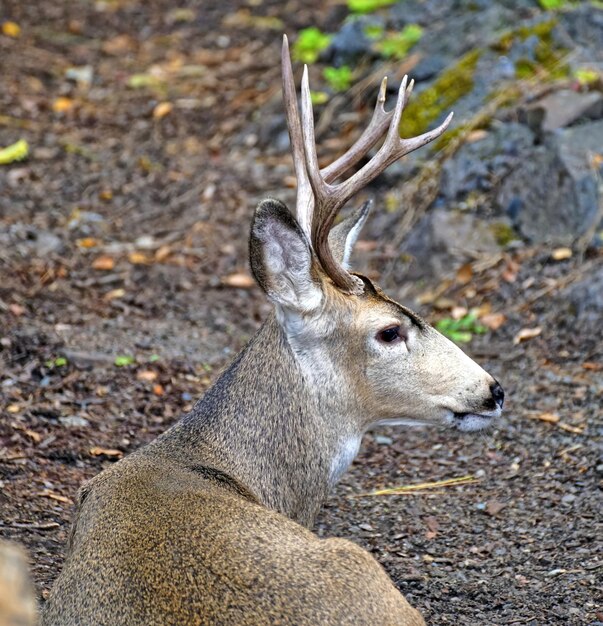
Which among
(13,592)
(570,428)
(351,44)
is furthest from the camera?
(351,44)

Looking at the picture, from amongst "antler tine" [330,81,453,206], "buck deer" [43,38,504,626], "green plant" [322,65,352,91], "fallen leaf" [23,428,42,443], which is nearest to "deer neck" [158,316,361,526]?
"buck deer" [43,38,504,626]

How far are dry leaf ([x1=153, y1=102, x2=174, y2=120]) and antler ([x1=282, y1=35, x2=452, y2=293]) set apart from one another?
6.59 meters

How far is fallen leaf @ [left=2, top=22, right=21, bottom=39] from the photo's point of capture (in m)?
13.2

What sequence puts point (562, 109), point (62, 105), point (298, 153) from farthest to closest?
point (62, 105) < point (562, 109) < point (298, 153)

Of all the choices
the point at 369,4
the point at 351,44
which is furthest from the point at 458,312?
the point at 369,4

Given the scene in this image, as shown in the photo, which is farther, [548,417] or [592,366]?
[592,366]

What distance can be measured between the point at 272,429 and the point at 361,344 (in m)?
0.53

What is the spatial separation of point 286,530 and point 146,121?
8129mm

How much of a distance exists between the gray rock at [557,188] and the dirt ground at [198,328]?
27cm

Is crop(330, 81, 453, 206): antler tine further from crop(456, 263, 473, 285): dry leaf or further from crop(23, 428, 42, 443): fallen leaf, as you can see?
crop(456, 263, 473, 285): dry leaf

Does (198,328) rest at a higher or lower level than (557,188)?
lower

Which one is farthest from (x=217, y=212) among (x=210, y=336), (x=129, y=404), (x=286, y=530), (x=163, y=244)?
(x=286, y=530)

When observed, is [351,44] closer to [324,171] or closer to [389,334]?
[324,171]

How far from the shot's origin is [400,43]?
10.7 metres
